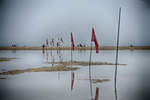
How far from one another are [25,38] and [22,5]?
7.26ft

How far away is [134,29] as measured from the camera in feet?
Result: 39.4

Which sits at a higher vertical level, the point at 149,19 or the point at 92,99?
the point at 149,19

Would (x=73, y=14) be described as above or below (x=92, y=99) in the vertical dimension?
above

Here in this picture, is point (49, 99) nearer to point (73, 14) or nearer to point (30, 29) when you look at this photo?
point (30, 29)

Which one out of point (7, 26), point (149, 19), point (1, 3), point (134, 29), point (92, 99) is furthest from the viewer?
point (134, 29)

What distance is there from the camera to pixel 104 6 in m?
11.2

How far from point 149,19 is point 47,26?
6086mm

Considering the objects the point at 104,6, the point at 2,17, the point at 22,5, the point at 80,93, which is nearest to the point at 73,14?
the point at 104,6

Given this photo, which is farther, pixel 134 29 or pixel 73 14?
pixel 73 14

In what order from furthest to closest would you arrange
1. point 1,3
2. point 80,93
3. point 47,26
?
point 47,26, point 1,3, point 80,93

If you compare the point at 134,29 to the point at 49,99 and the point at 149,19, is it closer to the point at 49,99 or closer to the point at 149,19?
the point at 149,19

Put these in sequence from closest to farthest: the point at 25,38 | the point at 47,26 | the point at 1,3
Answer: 1. the point at 1,3
2. the point at 25,38
3. the point at 47,26

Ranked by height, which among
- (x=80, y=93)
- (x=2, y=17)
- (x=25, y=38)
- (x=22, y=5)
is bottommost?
(x=80, y=93)

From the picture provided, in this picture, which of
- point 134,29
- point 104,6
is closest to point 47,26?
point 104,6
